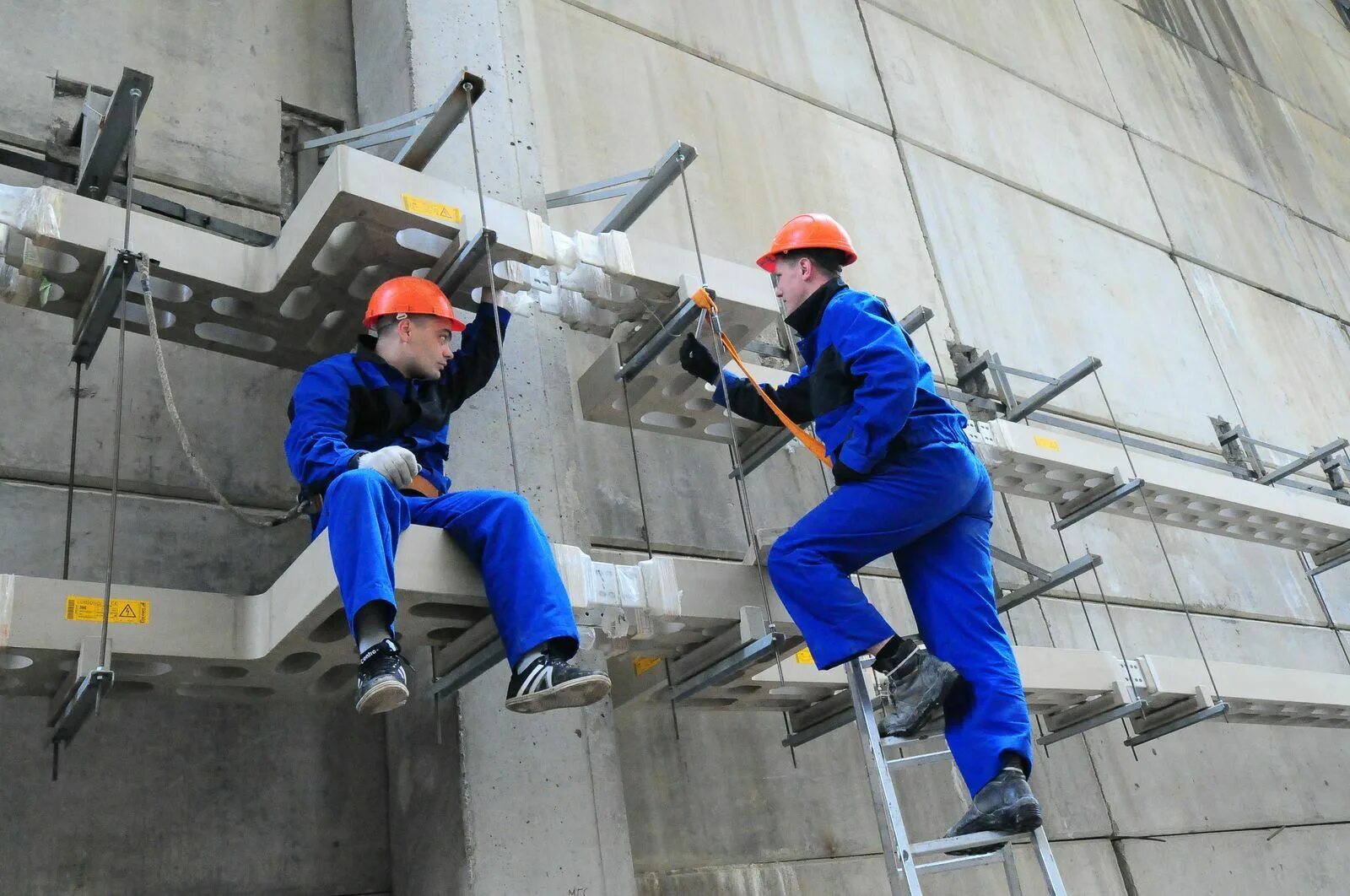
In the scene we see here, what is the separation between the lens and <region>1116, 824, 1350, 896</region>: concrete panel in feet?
20.7

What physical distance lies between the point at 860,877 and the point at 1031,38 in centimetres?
732

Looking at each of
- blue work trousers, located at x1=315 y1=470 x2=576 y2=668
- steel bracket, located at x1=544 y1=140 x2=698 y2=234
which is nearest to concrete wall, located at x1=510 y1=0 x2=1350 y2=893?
steel bracket, located at x1=544 y1=140 x2=698 y2=234

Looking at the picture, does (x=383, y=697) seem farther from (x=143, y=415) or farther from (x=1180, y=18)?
(x=1180, y=18)

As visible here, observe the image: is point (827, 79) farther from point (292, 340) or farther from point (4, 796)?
point (4, 796)

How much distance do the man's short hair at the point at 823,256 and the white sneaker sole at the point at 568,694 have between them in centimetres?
188

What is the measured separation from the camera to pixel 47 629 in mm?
3332

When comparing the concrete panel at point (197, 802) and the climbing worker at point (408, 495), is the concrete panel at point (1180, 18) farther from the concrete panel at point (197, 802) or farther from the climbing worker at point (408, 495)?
the concrete panel at point (197, 802)

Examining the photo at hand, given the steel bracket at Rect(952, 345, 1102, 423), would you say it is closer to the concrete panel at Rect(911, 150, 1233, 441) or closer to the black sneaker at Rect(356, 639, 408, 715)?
the concrete panel at Rect(911, 150, 1233, 441)

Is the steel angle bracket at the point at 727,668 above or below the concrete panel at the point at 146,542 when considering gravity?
below

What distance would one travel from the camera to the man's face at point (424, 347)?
13.3 ft

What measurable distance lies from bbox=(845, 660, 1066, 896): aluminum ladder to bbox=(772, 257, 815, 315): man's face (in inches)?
52.7

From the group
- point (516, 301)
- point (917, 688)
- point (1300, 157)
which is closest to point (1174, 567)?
point (917, 688)

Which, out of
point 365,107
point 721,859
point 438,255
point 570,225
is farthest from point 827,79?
point 721,859

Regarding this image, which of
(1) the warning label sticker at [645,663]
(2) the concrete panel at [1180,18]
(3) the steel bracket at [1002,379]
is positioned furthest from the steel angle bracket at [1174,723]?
(2) the concrete panel at [1180,18]
